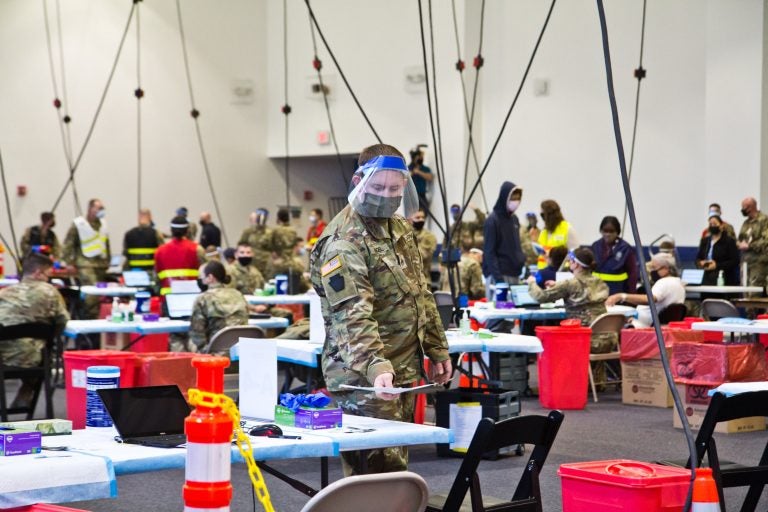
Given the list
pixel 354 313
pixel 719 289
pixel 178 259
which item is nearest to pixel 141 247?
pixel 178 259

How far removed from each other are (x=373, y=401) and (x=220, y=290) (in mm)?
4262

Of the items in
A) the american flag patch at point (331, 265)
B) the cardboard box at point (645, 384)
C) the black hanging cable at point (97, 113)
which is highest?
the black hanging cable at point (97, 113)

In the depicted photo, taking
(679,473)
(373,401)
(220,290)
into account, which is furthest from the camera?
(220,290)

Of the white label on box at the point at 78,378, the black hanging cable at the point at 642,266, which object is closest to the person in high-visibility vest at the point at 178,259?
the white label on box at the point at 78,378

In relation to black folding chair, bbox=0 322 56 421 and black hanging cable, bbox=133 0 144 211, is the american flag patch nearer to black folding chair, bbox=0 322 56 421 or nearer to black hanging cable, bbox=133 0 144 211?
black folding chair, bbox=0 322 56 421

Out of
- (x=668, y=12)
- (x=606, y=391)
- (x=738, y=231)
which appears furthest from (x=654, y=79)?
(x=606, y=391)

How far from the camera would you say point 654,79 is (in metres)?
14.9

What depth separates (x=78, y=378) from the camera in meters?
5.85

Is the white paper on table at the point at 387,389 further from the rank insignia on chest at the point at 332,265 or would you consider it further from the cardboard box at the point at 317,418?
the rank insignia on chest at the point at 332,265

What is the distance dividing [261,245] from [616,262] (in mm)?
4315

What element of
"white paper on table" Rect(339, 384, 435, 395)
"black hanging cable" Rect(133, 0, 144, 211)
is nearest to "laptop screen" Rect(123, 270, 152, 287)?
"black hanging cable" Rect(133, 0, 144, 211)

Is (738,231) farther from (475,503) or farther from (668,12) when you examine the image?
(475,503)

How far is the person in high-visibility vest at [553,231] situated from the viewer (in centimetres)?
1134

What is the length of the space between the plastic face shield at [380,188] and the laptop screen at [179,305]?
4.44m
